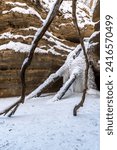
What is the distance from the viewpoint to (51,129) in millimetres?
3617

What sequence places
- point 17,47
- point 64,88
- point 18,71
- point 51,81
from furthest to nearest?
point 17,47 → point 18,71 → point 51,81 → point 64,88

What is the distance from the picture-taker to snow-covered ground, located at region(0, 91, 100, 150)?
3.21m

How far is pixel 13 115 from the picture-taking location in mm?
4316

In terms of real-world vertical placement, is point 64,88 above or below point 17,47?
below

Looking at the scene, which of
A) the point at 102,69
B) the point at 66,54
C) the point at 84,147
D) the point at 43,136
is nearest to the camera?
the point at 102,69

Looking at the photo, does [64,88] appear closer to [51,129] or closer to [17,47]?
[17,47]

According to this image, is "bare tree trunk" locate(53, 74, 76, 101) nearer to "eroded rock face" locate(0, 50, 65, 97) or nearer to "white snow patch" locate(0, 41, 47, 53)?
"eroded rock face" locate(0, 50, 65, 97)

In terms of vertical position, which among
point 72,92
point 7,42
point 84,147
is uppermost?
point 7,42

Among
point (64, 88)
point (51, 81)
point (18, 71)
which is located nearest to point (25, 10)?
point (18, 71)

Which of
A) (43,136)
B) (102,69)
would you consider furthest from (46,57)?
(102,69)

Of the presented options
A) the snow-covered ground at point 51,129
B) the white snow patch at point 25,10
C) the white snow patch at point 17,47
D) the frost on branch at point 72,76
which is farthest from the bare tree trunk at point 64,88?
the white snow patch at point 25,10

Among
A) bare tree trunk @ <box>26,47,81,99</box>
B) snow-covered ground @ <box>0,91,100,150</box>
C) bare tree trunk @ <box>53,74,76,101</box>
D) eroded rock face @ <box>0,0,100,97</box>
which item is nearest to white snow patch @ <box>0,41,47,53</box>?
eroded rock face @ <box>0,0,100,97</box>

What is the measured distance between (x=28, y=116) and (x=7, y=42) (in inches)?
104

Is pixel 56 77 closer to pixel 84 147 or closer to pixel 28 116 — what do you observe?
pixel 28 116
